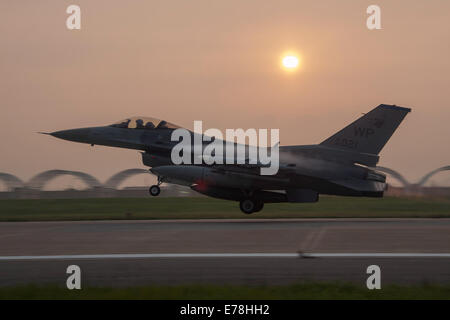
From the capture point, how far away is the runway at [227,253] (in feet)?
39.1

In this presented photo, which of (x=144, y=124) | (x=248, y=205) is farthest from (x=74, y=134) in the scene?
(x=248, y=205)

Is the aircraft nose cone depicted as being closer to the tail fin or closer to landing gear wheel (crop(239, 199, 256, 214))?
landing gear wheel (crop(239, 199, 256, 214))

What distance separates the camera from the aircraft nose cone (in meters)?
28.6

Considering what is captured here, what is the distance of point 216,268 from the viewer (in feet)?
41.8

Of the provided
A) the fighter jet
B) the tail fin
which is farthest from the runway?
the tail fin

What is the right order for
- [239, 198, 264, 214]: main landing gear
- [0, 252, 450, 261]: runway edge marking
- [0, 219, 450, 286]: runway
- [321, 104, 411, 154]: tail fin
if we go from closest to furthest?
[0, 219, 450, 286]: runway < [0, 252, 450, 261]: runway edge marking < [321, 104, 411, 154]: tail fin < [239, 198, 264, 214]: main landing gear

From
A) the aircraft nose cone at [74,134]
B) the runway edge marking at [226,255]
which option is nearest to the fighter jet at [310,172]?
the aircraft nose cone at [74,134]

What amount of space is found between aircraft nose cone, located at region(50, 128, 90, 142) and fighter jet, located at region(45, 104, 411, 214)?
13.5 ft

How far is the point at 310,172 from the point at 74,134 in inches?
421

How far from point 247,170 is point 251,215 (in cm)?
313

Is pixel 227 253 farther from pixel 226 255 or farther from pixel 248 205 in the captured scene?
pixel 248 205
